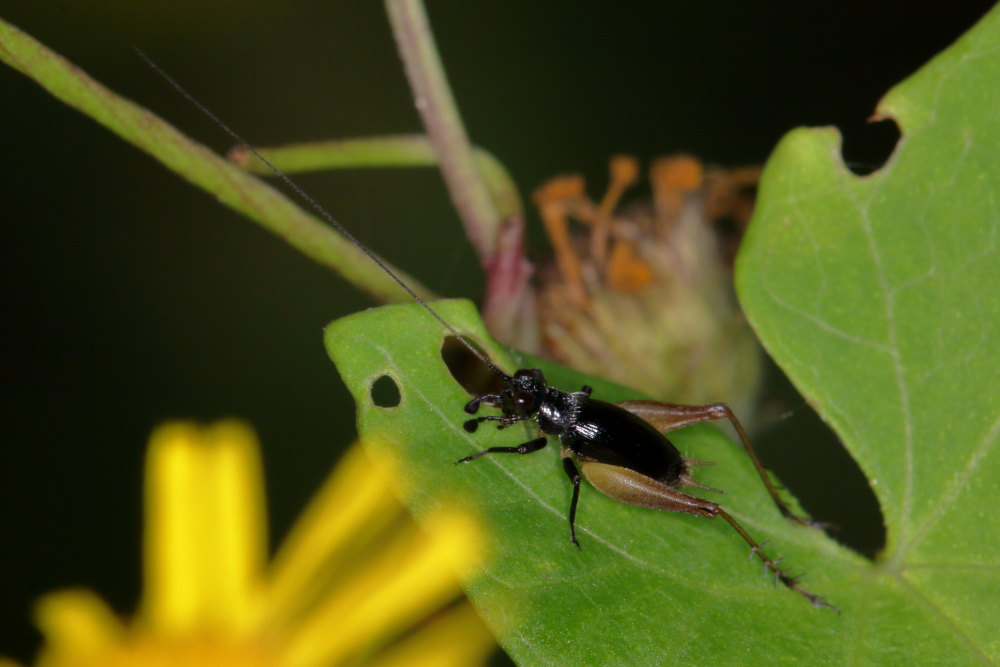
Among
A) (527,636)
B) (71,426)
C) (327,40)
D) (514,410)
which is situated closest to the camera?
(527,636)

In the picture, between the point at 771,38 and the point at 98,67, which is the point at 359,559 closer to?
the point at 98,67

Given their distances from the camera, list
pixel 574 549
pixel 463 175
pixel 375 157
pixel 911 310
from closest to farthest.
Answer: pixel 574 549, pixel 911 310, pixel 463 175, pixel 375 157

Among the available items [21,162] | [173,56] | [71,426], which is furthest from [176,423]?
[173,56]

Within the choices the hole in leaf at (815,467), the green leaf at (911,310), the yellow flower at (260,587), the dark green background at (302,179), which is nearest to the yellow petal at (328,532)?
the yellow flower at (260,587)

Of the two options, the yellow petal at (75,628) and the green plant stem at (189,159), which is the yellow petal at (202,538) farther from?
the green plant stem at (189,159)

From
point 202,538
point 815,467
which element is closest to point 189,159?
point 202,538

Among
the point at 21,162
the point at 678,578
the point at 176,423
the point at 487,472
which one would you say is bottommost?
the point at 678,578

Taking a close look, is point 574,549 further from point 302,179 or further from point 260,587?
point 302,179
